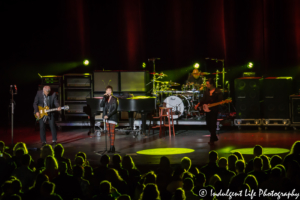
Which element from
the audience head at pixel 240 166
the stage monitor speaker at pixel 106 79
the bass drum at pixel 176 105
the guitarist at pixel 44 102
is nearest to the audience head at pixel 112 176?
the audience head at pixel 240 166

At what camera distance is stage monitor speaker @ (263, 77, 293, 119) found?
1152 cm

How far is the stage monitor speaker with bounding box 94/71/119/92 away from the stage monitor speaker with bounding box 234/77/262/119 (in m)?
4.12

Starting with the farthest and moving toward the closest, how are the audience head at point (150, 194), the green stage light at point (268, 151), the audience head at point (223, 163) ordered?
the green stage light at point (268, 151) < the audience head at point (223, 163) < the audience head at point (150, 194)

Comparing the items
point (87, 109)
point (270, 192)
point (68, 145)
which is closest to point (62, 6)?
point (87, 109)

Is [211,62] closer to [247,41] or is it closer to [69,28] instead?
[247,41]

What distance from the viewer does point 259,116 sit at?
460 inches

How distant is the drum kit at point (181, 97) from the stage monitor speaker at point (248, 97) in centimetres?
115

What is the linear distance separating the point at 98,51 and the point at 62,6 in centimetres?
207

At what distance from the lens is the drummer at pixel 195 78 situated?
13234 mm

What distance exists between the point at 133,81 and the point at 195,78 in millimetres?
2446

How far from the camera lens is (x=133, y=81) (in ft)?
41.0

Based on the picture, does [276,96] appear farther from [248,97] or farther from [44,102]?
[44,102]

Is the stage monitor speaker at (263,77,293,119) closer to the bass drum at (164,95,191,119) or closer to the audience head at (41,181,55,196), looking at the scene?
the bass drum at (164,95,191,119)

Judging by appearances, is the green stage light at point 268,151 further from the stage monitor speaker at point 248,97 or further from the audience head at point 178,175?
the stage monitor speaker at point 248,97
